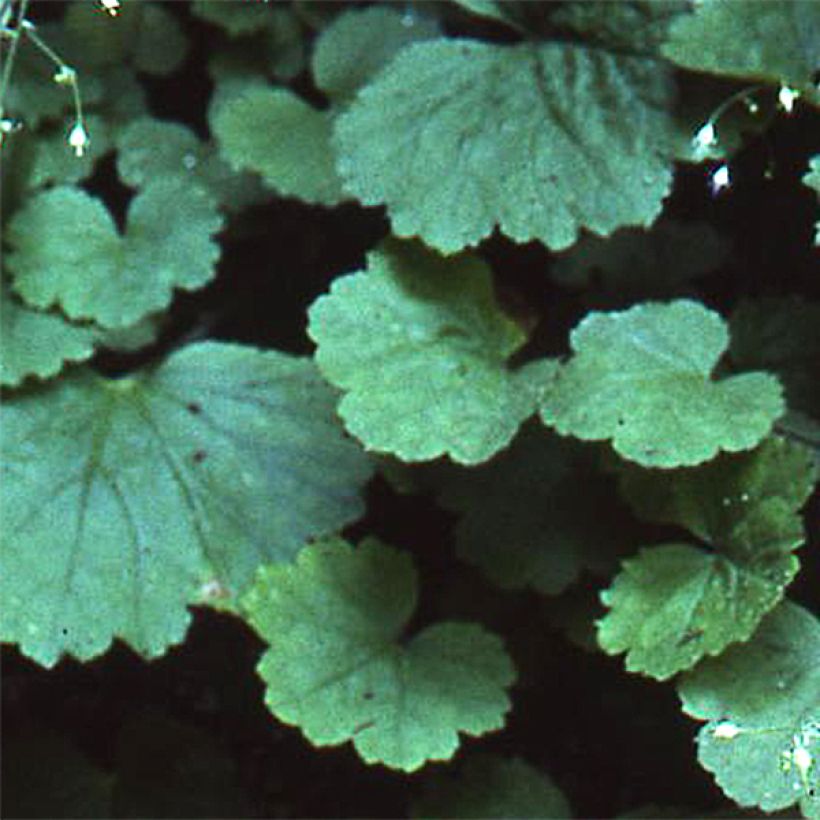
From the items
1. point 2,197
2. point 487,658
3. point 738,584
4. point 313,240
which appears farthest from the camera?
point 313,240

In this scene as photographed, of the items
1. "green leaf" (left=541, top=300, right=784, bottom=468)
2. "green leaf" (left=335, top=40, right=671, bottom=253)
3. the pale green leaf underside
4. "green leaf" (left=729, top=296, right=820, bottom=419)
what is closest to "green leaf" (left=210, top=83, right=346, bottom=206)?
"green leaf" (left=335, top=40, right=671, bottom=253)

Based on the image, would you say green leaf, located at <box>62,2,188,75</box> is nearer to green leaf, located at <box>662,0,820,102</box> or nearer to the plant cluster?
the plant cluster

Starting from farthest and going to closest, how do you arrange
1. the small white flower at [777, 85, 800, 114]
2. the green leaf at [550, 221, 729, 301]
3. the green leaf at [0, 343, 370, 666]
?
1. the green leaf at [550, 221, 729, 301]
2. the green leaf at [0, 343, 370, 666]
3. the small white flower at [777, 85, 800, 114]

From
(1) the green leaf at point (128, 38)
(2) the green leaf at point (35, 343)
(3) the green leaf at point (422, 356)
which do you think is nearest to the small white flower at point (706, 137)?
(3) the green leaf at point (422, 356)

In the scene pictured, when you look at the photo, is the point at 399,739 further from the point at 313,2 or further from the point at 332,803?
the point at 313,2

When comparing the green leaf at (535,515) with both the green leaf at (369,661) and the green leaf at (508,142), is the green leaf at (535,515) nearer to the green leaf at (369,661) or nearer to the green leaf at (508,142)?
the green leaf at (369,661)

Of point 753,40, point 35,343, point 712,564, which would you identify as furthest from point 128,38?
point 712,564

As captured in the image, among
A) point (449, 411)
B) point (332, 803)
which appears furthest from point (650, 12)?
point (332, 803)
